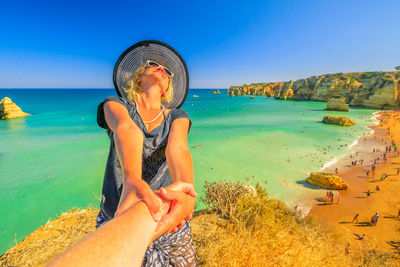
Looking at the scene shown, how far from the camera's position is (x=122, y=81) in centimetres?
232

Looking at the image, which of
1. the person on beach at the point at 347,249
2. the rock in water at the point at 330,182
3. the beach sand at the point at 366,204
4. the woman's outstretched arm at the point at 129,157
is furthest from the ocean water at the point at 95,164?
the woman's outstretched arm at the point at 129,157

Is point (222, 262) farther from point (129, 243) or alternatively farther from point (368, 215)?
point (368, 215)

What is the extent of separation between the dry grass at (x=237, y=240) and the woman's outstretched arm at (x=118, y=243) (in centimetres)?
323

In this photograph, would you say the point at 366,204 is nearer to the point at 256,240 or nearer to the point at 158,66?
the point at 256,240

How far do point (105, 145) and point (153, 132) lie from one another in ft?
74.3

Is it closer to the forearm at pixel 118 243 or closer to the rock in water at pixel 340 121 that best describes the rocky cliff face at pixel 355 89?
the rock in water at pixel 340 121

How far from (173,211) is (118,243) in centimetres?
38

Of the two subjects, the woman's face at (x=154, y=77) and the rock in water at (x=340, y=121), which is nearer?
the woman's face at (x=154, y=77)

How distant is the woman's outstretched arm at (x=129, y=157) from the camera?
3.24ft

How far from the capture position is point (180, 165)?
1472 millimetres

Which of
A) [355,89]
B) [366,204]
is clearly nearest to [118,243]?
[366,204]

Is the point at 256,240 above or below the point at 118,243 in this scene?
below

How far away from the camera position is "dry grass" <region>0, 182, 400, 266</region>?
3.59m

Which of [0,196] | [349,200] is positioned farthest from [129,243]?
[0,196]
